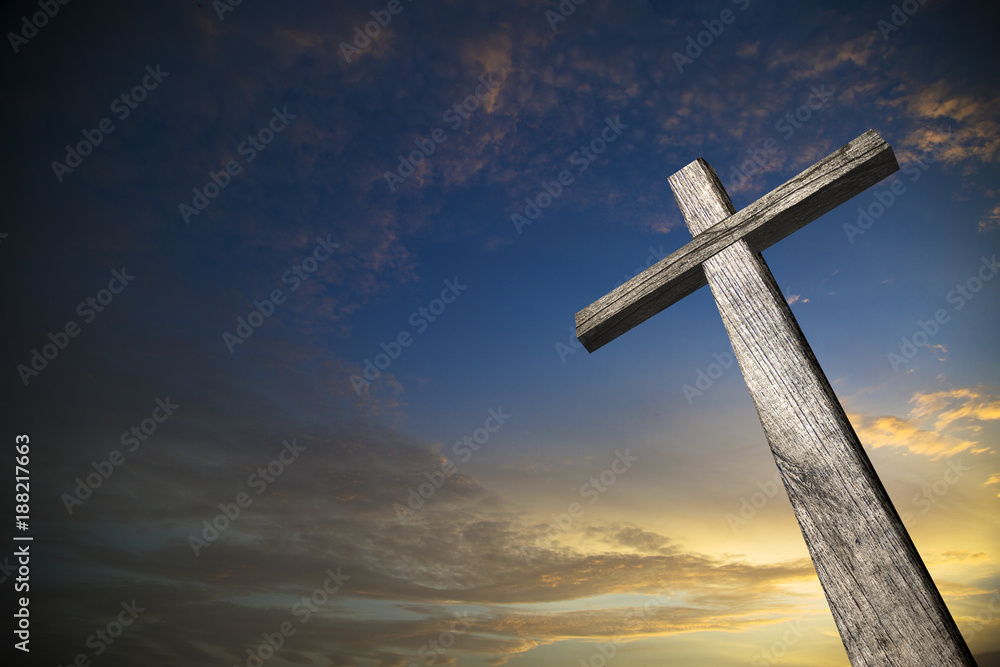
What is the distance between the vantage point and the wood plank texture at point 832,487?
1268 millimetres

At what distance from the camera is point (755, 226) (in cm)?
203

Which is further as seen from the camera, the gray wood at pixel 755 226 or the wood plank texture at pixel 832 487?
the gray wood at pixel 755 226

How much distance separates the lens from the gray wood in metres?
1.96

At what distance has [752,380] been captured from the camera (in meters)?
1.76

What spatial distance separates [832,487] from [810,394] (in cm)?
32

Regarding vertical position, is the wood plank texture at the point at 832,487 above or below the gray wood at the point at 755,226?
below

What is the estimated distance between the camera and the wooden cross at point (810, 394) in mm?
1292

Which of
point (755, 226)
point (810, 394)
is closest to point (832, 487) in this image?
point (810, 394)

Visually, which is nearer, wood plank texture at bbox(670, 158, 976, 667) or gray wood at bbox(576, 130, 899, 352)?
wood plank texture at bbox(670, 158, 976, 667)

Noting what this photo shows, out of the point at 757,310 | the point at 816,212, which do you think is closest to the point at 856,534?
the point at 757,310

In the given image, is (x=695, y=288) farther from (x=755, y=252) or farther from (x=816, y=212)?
(x=816, y=212)

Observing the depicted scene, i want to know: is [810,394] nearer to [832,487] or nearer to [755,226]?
[832,487]

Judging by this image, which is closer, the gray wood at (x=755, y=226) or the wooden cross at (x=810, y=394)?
the wooden cross at (x=810, y=394)

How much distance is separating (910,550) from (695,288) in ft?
4.22
